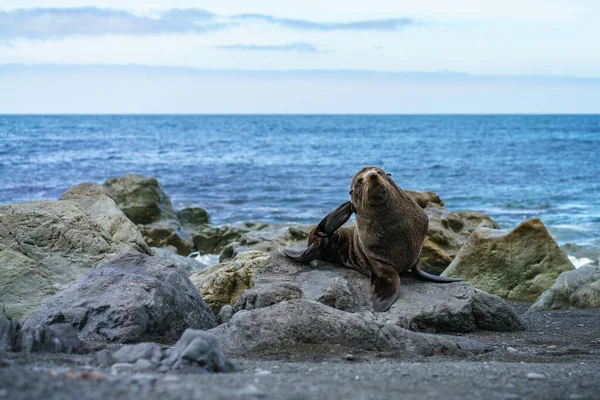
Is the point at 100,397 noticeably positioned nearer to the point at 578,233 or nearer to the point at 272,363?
the point at 272,363

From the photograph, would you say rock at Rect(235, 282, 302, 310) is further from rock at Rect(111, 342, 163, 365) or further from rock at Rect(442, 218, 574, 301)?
rock at Rect(442, 218, 574, 301)

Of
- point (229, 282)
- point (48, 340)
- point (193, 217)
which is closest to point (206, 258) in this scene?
point (193, 217)

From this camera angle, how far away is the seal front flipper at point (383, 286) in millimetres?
8266

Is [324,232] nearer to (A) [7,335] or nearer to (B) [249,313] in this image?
(B) [249,313]

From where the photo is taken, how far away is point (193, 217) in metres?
20.2

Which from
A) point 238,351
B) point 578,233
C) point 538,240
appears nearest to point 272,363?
point 238,351

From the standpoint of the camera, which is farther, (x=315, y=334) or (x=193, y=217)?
(x=193, y=217)

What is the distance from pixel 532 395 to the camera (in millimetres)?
4684

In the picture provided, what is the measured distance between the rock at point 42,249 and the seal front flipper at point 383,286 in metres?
Result: 3.45

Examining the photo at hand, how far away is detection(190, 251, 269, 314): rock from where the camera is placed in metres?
9.87

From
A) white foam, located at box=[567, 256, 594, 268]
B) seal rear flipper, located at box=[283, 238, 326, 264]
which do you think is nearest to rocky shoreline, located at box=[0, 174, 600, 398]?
seal rear flipper, located at box=[283, 238, 326, 264]

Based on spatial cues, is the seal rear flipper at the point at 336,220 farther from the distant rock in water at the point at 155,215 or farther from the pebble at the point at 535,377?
the distant rock in water at the point at 155,215

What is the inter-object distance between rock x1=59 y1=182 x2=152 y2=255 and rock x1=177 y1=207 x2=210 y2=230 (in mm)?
6832

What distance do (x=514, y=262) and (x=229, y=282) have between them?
438 cm
